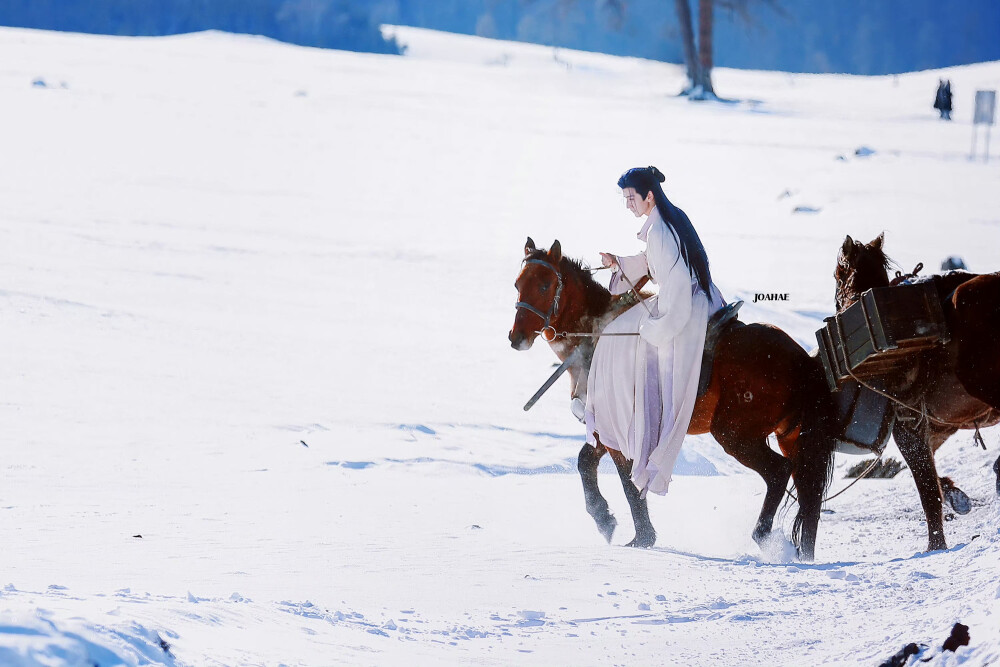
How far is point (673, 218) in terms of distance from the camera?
561 cm

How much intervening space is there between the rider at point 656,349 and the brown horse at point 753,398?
0.16m

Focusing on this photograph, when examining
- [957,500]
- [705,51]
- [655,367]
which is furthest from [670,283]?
[705,51]

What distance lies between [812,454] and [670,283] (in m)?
1.11

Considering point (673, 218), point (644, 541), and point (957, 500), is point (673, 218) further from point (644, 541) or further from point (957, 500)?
point (957, 500)

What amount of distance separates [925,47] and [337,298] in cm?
12001

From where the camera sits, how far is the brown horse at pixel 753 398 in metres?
5.76

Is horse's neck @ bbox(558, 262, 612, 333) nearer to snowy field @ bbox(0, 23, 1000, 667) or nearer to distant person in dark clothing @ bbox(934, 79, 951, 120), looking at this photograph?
snowy field @ bbox(0, 23, 1000, 667)

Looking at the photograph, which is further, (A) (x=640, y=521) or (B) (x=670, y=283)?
(A) (x=640, y=521)

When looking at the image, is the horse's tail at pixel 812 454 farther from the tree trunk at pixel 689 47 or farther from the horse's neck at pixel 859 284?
the tree trunk at pixel 689 47

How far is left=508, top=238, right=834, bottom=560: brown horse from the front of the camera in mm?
5762

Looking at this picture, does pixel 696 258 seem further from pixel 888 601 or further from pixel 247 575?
pixel 247 575

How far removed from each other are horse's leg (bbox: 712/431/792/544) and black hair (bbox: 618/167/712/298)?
822 millimetres

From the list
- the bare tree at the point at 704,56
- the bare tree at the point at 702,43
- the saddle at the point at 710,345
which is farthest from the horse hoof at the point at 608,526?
the bare tree at the point at 702,43

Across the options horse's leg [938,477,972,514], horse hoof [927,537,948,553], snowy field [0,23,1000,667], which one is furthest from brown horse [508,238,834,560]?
horse's leg [938,477,972,514]
